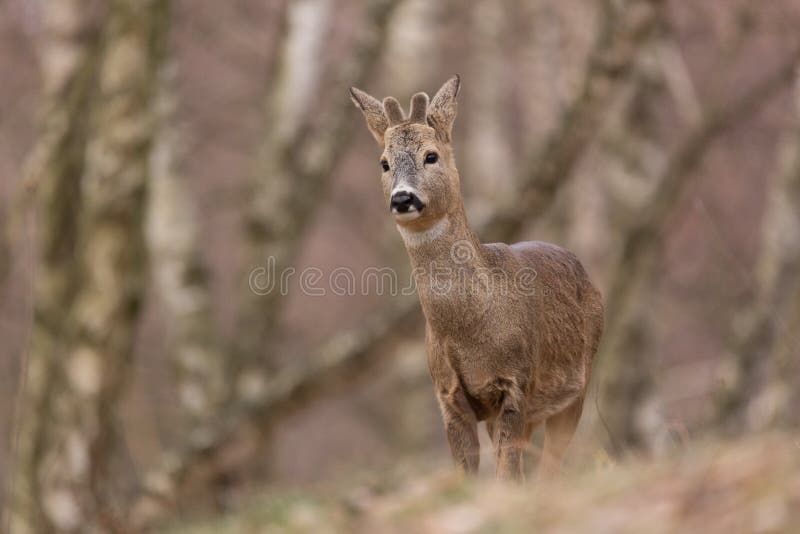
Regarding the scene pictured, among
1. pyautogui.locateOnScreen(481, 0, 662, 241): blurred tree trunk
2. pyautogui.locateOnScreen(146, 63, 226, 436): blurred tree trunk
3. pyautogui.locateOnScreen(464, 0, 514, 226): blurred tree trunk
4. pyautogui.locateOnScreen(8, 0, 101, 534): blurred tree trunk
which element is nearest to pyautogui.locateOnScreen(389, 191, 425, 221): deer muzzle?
pyautogui.locateOnScreen(481, 0, 662, 241): blurred tree trunk

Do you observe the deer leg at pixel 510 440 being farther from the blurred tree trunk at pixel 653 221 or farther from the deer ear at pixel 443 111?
the blurred tree trunk at pixel 653 221

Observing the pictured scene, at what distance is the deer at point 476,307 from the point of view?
5230 mm

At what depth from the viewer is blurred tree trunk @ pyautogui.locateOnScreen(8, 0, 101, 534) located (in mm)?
10367

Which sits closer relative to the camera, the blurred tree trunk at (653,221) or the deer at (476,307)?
the deer at (476,307)

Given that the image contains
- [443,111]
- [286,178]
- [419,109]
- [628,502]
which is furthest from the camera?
[286,178]

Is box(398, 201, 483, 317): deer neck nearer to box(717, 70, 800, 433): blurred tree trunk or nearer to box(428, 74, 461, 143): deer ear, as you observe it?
box(428, 74, 461, 143): deer ear

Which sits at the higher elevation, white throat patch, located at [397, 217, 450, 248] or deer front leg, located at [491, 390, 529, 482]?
white throat patch, located at [397, 217, 450, 248]

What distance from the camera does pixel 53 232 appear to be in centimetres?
1080

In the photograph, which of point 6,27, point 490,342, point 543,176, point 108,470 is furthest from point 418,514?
point 6,27

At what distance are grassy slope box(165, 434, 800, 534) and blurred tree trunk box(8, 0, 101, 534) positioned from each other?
5.38m

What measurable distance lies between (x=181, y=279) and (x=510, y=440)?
10455 millimetres

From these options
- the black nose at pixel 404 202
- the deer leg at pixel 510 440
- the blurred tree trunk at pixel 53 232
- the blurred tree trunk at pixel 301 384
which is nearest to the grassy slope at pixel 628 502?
the deer leg at pixel 510 440

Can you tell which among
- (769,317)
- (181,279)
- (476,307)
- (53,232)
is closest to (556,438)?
(476,307)

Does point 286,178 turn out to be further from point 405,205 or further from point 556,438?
point 405,205
